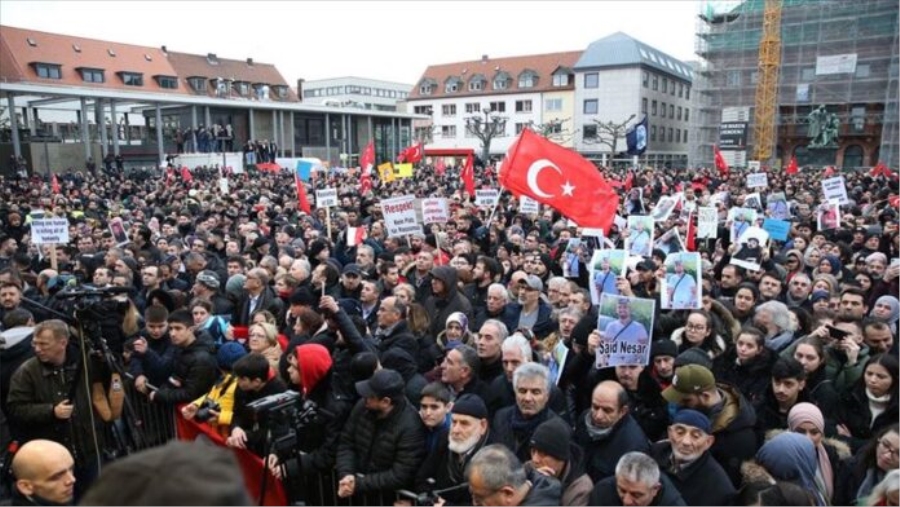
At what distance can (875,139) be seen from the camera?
42.6m

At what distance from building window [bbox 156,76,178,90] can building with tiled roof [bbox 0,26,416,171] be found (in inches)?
3.2

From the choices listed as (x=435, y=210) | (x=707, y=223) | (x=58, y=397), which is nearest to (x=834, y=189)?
(x=707, y=223)

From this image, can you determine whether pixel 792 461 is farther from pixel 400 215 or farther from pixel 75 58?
pixel 75 58

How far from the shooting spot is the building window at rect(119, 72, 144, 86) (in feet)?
163

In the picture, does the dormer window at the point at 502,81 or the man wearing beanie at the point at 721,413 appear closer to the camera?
the man wearing beanie at the point at 721,413

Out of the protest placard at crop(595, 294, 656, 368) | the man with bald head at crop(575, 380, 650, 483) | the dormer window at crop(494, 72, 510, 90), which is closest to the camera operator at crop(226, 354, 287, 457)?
the man with bald head at crop(575, 380, 650, 483)

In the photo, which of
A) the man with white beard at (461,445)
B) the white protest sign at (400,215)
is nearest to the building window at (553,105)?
the white protest sign at (400,215)

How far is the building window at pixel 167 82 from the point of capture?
171 feet

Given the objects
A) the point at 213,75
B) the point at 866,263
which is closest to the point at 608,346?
the point at 866,263

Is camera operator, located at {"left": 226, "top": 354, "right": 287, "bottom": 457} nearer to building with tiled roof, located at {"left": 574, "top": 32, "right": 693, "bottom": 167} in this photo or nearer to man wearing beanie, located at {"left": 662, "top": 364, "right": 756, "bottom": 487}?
man wearing beanie, located at {"left": 662, "top": 364, "right": 756, "bottom": 487}

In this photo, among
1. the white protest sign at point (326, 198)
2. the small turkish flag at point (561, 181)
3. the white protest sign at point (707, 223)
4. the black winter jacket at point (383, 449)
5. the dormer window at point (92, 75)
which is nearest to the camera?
the black winter jacket at point (383, 449)

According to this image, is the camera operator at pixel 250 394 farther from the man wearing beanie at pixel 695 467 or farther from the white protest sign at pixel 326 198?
the white protest sign at pixel 326 198

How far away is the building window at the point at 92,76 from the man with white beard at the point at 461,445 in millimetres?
52356

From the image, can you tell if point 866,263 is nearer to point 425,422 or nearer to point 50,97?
point 425,422
